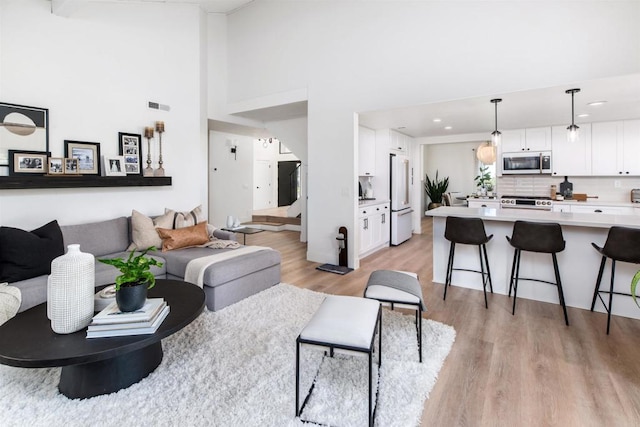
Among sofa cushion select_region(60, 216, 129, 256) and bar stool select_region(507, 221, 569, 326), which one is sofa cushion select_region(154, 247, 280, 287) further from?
bar stool select_region(507, 221, 569, 326)

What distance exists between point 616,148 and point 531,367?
5.09m

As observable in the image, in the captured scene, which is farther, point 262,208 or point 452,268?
point 262,208

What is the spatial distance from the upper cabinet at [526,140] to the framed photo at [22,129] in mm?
7073

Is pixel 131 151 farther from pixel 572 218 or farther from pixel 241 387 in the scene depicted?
pixel 572 218

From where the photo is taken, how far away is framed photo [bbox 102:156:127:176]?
3965 millimetres

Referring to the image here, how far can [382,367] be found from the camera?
2.15 m

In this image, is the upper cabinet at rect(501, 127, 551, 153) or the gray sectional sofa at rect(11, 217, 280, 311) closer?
the gray sectional sofa at rect(11, 217, 280, 311)

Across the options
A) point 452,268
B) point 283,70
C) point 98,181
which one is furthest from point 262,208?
point 452,268

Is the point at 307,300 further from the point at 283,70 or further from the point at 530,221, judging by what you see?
the point at 283,70

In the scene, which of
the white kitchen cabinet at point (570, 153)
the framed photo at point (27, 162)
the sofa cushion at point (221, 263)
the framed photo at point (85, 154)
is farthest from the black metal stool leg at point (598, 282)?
the framed photo at point (27, 162)

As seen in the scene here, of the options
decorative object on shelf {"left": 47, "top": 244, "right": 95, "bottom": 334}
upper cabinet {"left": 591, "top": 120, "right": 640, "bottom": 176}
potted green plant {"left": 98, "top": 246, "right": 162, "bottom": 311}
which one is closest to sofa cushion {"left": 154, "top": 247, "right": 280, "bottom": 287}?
potted green plant {"left": 98, "top": 246, "right": 162, "bottom": 311}

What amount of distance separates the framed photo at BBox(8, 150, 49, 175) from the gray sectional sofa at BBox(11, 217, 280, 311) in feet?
2.21

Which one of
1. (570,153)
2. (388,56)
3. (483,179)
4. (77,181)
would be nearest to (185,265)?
(77,181)

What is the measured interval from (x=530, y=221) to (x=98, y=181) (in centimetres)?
468
